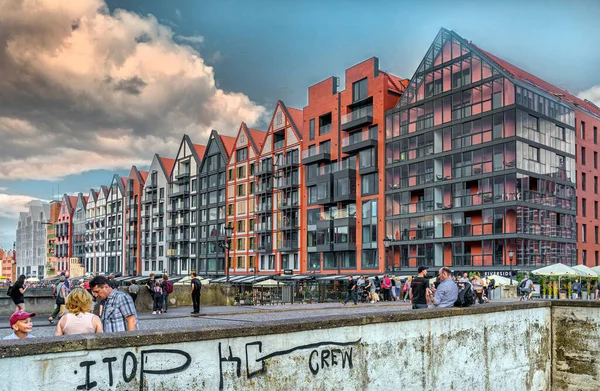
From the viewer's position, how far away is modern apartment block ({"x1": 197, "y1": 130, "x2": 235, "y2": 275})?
7969cm

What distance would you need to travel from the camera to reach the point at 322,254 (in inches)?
2430

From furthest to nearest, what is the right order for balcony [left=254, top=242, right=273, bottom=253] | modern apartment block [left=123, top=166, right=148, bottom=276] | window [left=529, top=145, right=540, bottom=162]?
modern apartment block [left=123, top=166, right=148, bottom=276] → balcony [left=254, top=242, right=273, bottom=253] → window [left=529, top=145, right=540, bottom=162]

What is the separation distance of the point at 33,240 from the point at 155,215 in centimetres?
6458

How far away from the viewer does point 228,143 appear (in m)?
83.3

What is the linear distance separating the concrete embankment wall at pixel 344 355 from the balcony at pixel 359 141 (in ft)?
145

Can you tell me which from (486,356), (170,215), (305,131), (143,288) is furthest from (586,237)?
(170,215)

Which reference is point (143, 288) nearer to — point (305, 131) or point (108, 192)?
point (305, 131)

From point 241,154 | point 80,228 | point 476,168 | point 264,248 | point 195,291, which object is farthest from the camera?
point 80,228

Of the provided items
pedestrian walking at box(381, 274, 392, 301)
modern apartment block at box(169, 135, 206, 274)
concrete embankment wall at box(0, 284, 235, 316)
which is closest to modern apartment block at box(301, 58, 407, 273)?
pedestrian walking at box(381, 274, 392, 301)

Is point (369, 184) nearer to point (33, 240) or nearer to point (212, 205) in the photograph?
point (212, 205)

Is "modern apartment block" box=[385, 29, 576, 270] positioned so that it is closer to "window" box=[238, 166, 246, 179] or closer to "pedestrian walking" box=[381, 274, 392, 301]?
"pedestrian walking" box=[381, 274, 392, 301]

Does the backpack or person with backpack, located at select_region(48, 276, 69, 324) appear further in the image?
person with backpack, located at select_region(48, 276, 69, 324)

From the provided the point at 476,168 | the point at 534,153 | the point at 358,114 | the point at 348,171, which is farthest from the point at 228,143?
the point at 534,153

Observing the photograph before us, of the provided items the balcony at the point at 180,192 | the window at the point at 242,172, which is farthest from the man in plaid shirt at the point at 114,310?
the balcony at the point at 180,192
